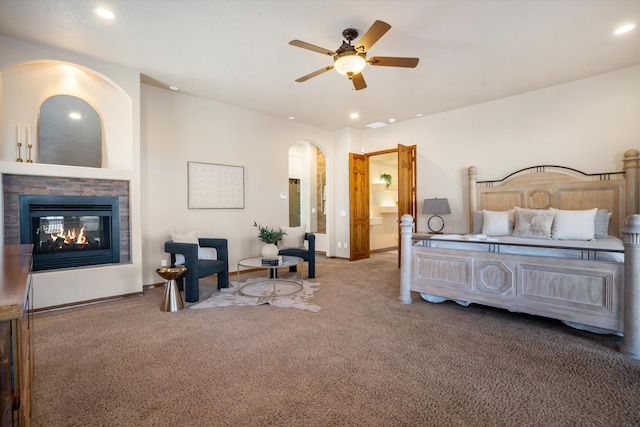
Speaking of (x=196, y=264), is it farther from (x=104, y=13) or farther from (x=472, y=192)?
(x=472, y=192)

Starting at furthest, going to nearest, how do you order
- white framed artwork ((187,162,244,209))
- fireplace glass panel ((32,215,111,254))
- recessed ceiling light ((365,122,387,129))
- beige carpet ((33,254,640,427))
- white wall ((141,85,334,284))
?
recessed ceiling light ((365,122,387,129))
white framed artwork ((187,162,244,209))
white wall ((141,85,334,284))
fireplace glass panel ((32,215,111,254))
beige carpet ((33,254,640,427))

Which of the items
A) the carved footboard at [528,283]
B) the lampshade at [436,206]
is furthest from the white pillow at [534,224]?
the carved footboard at [528,283]

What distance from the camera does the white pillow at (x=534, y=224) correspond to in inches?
162

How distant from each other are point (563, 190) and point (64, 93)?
279 inches

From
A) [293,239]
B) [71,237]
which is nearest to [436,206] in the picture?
[293,239]

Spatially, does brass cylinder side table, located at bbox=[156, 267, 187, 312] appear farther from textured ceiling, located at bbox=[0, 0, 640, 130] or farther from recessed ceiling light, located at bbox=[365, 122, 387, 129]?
recessed ceiling light, located at bbox=[365, 122, 387, 129]

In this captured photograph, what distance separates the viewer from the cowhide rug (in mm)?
3750

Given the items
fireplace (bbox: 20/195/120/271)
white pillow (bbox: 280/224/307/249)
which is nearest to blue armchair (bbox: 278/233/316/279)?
white pillow (bbox: 280/224/307/249)

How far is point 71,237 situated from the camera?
3.92 metres

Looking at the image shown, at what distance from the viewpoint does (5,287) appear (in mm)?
917

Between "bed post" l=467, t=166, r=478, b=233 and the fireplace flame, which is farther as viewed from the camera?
"bed post" l=467, t=166, r=478, b=233

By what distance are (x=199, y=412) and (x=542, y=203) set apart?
534cm

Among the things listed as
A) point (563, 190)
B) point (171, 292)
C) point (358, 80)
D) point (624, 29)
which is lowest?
point (171, 292)

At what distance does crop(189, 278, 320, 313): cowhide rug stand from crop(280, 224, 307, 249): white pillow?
0.92 m
